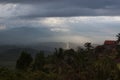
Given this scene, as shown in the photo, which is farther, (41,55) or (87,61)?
(41,55)

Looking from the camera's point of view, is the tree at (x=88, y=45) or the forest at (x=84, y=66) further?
the tree at (x=88, y=45)

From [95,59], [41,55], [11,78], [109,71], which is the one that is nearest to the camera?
[109,71]

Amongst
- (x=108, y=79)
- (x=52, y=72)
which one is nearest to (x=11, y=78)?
(x=52, y=72)

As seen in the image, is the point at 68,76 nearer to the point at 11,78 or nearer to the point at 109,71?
the point at 109,71

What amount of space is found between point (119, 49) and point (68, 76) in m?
7.71

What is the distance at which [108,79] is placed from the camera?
98.9ft

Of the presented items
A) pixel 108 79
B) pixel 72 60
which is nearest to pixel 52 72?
pixel 72 60

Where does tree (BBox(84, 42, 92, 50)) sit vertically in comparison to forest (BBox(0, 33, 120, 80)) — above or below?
above

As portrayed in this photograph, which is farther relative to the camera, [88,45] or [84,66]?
[84,66]

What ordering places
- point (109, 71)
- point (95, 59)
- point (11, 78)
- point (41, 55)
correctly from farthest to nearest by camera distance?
point (41, 55), point (11, 78), point (95, 59), point (109, 71)

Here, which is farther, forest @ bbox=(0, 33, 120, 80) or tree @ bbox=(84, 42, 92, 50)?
tree @ bbox=(84, 42, 92, 50)

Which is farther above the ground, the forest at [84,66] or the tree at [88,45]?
the tree at [88,45]

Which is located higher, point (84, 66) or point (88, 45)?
point (88, 45)

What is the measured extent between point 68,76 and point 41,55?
29.9m
